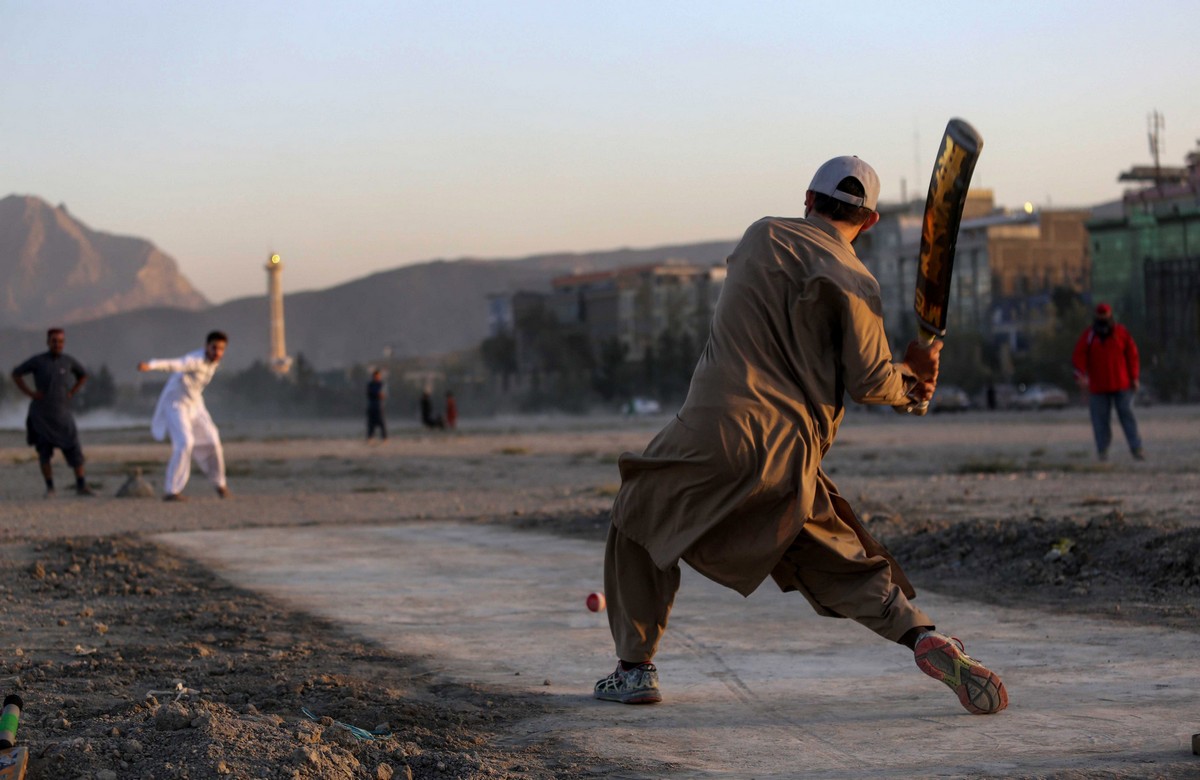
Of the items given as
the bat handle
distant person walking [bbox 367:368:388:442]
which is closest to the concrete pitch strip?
the bat handle

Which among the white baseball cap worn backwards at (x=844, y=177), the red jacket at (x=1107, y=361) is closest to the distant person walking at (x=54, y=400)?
the red jacket at (x=1107, y=361)

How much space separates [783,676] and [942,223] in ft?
5.90

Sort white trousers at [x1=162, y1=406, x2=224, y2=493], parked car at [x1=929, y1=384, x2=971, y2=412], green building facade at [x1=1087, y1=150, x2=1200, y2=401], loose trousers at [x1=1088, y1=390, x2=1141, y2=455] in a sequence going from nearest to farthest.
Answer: white trousers at [x1=162, y1=406, x2=224, y2=493] → loose trousers at [x1=1088, y1=390, x2=1141, y2=455] → parked car at [x1=929, y1=384, x2=971, y2=412] → green building facade at [x1=1087, y1=150, x2=1200, y2=401]

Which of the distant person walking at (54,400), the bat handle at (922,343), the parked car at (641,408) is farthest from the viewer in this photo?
the parked car at (641,408)

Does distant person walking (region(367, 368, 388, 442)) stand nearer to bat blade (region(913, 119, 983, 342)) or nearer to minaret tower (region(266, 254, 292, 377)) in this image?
bat blade (region(913, 119, 983, 342))

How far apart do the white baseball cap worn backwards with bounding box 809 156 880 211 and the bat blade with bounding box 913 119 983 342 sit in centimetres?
20

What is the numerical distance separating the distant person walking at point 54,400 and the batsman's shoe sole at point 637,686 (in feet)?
45.2

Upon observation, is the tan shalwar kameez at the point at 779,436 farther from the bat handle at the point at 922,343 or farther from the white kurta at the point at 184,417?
the white kurta at the point at 184,417

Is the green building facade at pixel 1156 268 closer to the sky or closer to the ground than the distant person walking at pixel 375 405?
closer to the sky

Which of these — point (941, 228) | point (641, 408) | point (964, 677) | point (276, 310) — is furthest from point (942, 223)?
point (276, 310)

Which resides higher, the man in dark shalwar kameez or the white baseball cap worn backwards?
the white baseball cap worn backwards

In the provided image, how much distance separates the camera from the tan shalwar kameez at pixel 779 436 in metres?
4.98

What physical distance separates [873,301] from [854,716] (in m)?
1.32

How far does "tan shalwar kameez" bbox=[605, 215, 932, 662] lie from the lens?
498 centimetres
